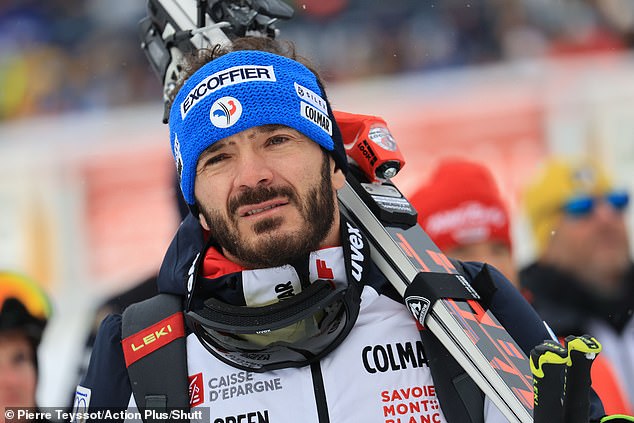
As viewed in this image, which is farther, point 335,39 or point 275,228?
point 335,39

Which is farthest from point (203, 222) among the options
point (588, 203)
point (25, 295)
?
point (588, 203)

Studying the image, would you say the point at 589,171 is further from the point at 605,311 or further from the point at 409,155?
the point at 409,155

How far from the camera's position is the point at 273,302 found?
268 centimetres

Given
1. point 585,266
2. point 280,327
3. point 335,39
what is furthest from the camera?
point 335,39

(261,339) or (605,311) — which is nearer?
(261,339)

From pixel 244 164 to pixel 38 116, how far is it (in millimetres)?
7039

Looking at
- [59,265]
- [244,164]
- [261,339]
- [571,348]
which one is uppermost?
[59,265]

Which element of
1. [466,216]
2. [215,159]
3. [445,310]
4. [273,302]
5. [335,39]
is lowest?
[445,310]

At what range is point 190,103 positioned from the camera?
2773 millimetres

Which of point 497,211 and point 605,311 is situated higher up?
point 497,211

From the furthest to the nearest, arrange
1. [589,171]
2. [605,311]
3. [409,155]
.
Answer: [409,155], [589,171], [605,311]

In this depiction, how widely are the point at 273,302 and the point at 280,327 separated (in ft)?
0.48

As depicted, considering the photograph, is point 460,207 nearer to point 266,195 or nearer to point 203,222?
point 203,222

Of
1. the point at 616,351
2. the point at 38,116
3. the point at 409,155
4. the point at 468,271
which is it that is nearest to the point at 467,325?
the point at 468,271
